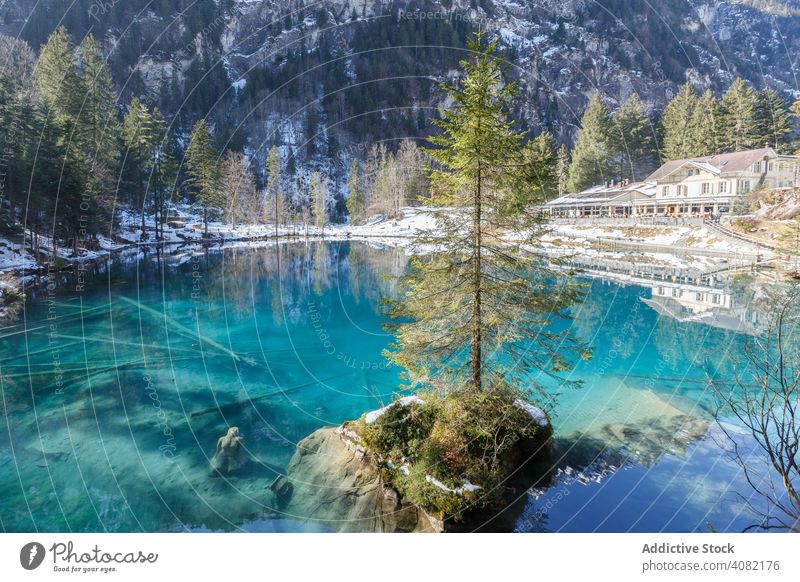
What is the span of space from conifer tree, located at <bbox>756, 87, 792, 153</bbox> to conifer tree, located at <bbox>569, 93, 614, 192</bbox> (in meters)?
16.4

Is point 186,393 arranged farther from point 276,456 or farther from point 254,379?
point 276,456

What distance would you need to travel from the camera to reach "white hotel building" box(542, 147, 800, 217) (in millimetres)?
42906

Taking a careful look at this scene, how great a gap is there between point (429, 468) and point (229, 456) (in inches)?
192

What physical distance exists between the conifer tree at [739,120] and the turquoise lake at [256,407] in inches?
1448

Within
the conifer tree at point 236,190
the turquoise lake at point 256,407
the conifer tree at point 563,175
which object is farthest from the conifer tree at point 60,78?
the conifer tree at point 563,175

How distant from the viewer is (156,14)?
3401 inches

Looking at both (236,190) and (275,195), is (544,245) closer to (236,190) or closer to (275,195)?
(236,190)

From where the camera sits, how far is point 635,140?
189 ft

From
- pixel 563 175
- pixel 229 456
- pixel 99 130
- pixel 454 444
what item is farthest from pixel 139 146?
pixel 563 175

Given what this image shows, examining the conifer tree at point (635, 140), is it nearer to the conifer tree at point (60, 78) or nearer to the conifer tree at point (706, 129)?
the conifer tree at point (706, 129)

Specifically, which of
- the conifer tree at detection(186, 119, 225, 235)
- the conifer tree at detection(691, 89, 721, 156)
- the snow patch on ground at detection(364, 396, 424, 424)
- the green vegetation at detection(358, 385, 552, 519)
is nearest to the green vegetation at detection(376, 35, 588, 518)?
the green vegetation at detection(358, 385, 552, 519)

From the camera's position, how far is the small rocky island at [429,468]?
7.17 meters
